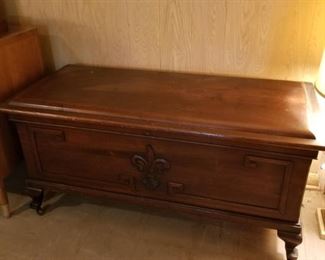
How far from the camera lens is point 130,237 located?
4.58ft

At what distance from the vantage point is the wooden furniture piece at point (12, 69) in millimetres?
1347

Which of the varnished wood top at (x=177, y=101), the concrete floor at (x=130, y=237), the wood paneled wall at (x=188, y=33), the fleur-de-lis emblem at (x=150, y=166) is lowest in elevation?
the concrete floor at (x=130, y=237)

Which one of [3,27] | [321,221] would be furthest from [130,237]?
[3,27]

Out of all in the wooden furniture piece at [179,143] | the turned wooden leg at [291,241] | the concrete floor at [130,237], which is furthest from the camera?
the concrete floor at [130,237]

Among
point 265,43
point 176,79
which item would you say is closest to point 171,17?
point 176,79

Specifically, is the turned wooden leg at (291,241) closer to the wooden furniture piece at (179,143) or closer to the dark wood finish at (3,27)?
the wooden furniture piece at (179,143)

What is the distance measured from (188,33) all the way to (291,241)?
920mm

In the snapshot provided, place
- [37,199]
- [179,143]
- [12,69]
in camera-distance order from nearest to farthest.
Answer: [179,143] < [12,69] < [37,199]

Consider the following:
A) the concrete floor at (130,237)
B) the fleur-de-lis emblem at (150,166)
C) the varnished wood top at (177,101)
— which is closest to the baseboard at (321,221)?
the concrete floor at (130,237)

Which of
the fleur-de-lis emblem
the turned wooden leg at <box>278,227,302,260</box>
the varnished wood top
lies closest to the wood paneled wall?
the varnished wood top

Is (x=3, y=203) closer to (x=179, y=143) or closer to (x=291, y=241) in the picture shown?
(x=179, y=143)

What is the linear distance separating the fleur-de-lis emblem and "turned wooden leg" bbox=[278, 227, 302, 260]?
0.48 m

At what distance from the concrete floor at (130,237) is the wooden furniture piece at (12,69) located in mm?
201

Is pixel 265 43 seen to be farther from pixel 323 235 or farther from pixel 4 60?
pixel 4 60
